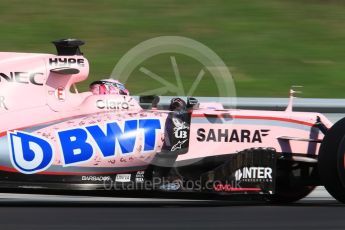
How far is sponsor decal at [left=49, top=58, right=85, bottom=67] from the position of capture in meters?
7.43

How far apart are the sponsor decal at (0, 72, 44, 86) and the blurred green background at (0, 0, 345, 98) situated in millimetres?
4440

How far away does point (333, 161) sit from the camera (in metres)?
A: 7.14

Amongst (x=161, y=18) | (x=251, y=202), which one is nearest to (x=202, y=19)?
(x=161, y=18)

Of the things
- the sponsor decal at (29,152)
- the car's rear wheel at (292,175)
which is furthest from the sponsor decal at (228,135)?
the sponsor decal at (29,152)

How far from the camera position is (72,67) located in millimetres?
7477

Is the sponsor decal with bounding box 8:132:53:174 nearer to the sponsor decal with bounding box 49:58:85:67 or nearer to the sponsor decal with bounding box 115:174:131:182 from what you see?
the sponsor decal with bounding box 115:174:131:182

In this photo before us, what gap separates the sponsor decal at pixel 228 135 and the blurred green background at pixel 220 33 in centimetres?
429

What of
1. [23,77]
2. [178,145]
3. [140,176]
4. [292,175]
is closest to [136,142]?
[140,176]

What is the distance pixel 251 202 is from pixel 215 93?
12.7 feet

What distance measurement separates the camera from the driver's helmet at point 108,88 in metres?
7.59

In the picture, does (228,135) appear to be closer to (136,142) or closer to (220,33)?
(136,142)

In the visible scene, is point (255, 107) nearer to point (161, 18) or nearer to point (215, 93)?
point (215, 93)

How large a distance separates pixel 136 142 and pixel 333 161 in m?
1.66

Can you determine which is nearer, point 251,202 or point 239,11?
point 251,202
